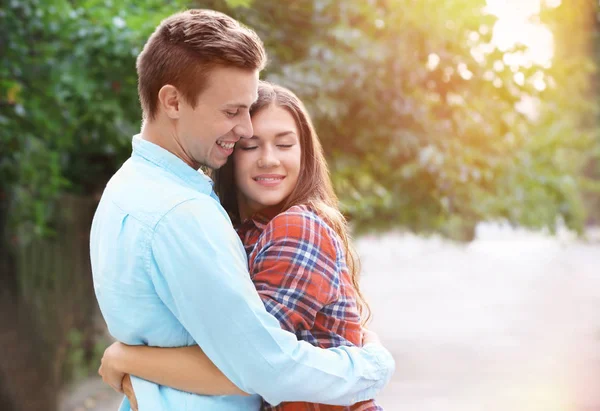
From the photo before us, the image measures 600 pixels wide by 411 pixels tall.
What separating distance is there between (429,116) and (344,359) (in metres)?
4.72

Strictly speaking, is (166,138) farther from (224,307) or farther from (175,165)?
(224,307)

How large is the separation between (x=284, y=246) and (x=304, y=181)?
0.37 m

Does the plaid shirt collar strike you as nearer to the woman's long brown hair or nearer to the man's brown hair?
the woman's long brown hair

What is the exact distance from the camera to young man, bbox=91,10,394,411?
181cm

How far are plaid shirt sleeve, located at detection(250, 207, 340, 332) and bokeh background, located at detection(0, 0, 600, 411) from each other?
8.13 feet

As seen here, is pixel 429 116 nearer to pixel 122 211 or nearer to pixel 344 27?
pixel 344 27

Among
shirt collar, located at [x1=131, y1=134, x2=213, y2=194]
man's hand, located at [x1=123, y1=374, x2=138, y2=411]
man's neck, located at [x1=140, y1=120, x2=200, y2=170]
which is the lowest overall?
man's hand, located at [x1=123, y1=374, x2=138, y2=411]

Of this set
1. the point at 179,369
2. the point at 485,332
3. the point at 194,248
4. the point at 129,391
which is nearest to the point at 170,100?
the point at 194,248

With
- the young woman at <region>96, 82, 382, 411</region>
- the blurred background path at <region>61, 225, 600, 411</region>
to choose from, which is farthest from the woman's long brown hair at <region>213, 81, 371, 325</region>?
the blurred background path at <region>61, 225, 600, 411</region>

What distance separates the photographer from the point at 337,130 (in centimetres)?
641

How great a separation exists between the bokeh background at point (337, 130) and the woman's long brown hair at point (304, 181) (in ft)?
6.74

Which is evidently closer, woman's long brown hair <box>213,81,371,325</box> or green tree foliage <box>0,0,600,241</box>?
woman's long brown hair <box>213,81,371,325</box>

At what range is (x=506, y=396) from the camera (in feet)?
34.5

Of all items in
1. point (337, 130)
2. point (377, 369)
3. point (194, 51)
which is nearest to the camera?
point (194, 51)
